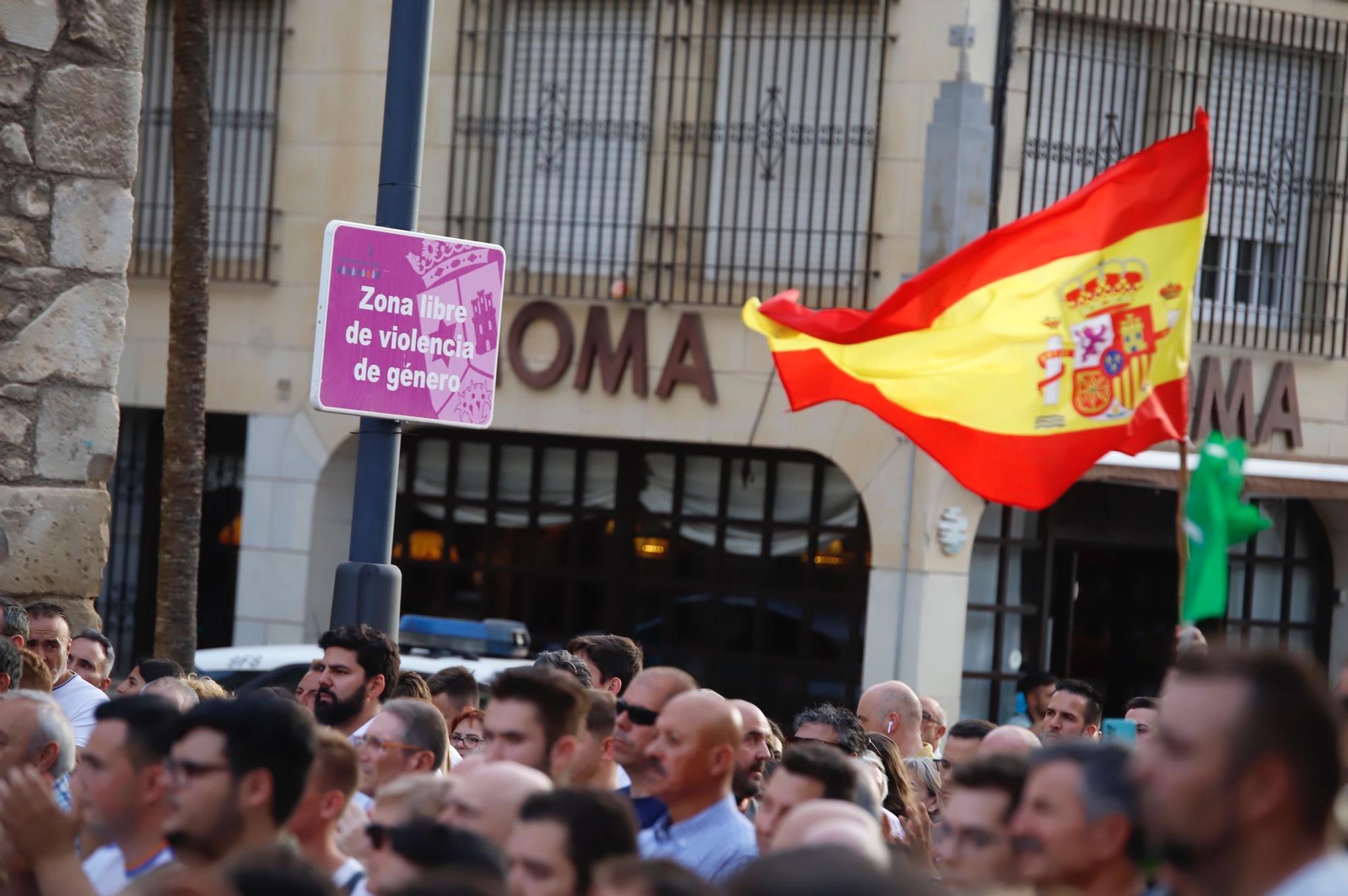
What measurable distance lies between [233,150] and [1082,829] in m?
14.2

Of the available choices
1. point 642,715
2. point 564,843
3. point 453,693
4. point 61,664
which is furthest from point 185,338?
point 564,843

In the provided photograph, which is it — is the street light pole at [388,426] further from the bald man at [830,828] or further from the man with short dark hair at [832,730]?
the bald man at [830,828]

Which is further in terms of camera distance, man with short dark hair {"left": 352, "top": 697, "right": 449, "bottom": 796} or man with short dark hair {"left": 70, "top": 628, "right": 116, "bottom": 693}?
man with short dark hair {"left": 70, "top": 628, "right": 116, "bottom": 693}

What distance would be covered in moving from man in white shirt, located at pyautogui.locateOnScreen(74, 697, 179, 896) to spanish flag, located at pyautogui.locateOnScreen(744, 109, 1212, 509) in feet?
13.0

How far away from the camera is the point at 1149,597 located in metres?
17.6

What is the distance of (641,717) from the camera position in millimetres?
5695

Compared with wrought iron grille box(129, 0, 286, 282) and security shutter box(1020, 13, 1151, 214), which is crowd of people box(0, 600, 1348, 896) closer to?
security shutter box(1020, 13, 1151, 214)

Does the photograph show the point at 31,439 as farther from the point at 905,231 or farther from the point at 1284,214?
the point at 1284,214

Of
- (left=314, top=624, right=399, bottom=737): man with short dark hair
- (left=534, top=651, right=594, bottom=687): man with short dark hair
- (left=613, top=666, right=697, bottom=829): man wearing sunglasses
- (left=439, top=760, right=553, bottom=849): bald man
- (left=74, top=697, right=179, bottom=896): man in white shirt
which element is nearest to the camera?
(left=439, top=760, right=553, bottom=849): bald man

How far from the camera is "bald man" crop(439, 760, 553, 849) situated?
414cm

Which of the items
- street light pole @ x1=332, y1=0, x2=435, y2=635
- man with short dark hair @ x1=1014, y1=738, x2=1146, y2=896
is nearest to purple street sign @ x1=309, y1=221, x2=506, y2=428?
street light pole @ x1=332, y1=0, x2=435, y2=635

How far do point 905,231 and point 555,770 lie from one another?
1059 cm

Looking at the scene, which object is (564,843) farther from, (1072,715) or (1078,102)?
(1078,102)

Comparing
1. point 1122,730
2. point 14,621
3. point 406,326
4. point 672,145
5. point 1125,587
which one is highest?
point 672,145
